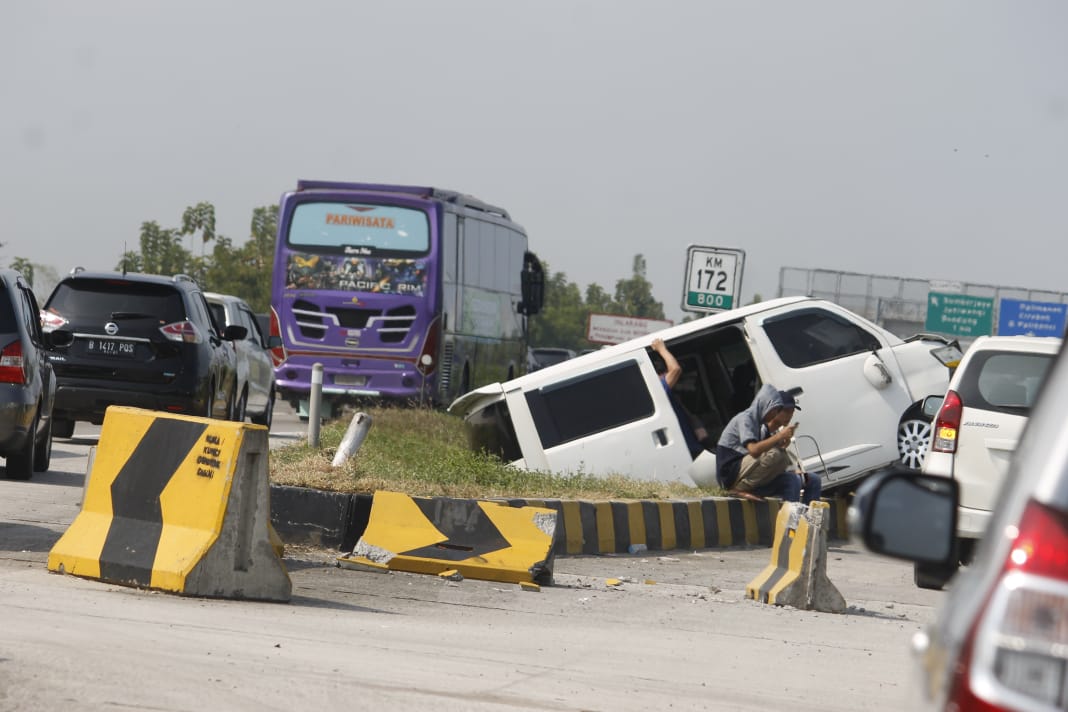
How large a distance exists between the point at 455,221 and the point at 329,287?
254 centimetres

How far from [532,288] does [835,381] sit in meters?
19.6

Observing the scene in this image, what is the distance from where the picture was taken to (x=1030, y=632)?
7.61ft

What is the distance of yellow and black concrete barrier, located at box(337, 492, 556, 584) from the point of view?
424 inches

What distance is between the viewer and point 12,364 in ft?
47.0

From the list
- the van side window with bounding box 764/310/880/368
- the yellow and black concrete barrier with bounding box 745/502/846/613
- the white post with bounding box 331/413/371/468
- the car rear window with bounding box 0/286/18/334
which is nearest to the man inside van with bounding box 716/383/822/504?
the van side window with bounding box 764/310/880/368

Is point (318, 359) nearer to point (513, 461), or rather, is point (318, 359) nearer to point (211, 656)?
point (513, 461)

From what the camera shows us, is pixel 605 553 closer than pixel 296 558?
No

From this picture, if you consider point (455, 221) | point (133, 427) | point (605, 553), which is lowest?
point (605, 553)

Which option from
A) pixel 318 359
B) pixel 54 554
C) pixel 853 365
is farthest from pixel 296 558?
pixel 318 359

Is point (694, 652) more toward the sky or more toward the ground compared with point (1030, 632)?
more toward the ground

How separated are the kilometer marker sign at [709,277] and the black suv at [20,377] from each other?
910cm

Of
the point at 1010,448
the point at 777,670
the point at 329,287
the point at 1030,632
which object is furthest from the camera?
the point at 329,287

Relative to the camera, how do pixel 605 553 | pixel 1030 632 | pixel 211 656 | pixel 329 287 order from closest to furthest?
1. pixel 1030 632
2. pixel 211 656
3. pixel 605 553
4. pixel 329 287

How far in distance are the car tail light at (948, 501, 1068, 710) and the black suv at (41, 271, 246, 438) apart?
16329 mm
